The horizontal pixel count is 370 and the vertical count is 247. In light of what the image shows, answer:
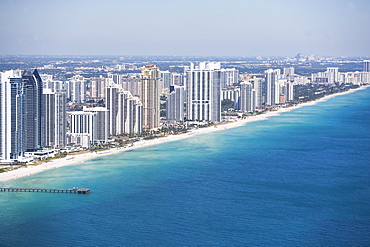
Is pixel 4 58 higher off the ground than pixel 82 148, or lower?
higher

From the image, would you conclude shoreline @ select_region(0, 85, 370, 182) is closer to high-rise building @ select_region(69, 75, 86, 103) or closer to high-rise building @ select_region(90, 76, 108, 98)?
high-rise building @ select_region(90, 76, 108, 98)

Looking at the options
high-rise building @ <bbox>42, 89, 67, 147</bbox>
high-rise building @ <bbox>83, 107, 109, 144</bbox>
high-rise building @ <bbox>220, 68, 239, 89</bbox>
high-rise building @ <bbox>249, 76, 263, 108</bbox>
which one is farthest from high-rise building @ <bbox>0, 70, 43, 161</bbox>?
high-rise building @ <bbox>220, 68, 239, 89</bbox>

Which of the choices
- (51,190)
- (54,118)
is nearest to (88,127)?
(54,118)

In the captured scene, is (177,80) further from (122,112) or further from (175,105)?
(122,112)

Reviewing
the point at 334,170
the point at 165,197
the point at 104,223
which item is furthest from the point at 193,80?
the point at 104,223

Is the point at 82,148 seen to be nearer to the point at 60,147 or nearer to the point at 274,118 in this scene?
the point at 60,147

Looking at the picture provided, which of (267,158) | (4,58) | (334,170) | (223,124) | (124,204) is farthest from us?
(223,124)

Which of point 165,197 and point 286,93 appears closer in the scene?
point 165,197
